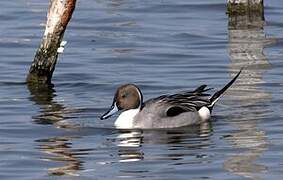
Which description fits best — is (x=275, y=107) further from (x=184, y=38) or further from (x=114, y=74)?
(x=184, y=38)

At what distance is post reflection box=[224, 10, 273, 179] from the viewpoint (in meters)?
12.9

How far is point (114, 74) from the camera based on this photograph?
59.9 ft

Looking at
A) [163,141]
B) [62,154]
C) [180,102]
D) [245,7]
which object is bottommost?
[163,141]

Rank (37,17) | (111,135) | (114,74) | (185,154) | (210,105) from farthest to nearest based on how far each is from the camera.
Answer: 1. (37,17)
2. (114,74)
3. (210,105)
4. (111,135)
5. (185,154)

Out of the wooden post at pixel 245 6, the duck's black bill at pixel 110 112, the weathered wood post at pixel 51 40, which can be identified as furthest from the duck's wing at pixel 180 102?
the wooden post at pixel 245 6

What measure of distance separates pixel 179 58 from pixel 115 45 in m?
1.45

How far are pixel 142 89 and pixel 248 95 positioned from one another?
142cm

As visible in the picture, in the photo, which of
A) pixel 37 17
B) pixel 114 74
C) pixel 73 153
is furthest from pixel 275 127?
pixel 37 17

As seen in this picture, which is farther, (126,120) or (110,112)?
(110,112)

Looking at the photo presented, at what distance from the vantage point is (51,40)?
16562 millimetres

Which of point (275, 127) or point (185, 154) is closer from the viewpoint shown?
point (185, 154)

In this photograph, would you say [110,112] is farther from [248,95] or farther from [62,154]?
[248,95]

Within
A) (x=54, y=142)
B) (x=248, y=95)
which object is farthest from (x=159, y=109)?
(x=248, y=95)

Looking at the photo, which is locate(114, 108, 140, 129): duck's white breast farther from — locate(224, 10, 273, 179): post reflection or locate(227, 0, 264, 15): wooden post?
locate(227, 0, 264, 15): wooden post
